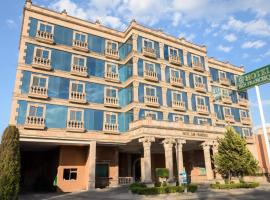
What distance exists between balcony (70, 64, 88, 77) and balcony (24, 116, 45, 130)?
753cm

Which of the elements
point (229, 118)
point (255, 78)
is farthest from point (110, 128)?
point (229, 118)

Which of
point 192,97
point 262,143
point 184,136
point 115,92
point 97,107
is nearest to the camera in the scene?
point 184,136

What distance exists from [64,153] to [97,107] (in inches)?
288

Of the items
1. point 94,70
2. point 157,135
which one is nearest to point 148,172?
point 157,135

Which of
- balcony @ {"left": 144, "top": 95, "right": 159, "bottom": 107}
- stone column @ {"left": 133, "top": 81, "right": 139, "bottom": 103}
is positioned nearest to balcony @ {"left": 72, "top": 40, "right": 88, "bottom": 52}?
stone column @ {"left": 133, "top": 81, "right": 139, "bottom": 103}

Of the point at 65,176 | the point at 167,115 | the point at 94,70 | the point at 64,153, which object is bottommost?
the point at 65,176

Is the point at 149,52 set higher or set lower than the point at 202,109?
higher

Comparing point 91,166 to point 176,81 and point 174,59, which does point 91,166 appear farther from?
point 174,59

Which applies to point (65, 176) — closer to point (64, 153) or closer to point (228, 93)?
point (64, 153)

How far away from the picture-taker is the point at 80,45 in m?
34.8

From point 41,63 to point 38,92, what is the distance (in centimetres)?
382

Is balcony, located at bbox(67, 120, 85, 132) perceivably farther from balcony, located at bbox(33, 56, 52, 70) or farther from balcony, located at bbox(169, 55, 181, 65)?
balcony, located at bbox(169, 55, 181, 65)

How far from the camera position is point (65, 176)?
105 feet

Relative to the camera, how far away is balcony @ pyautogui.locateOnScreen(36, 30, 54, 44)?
31.7 meters
